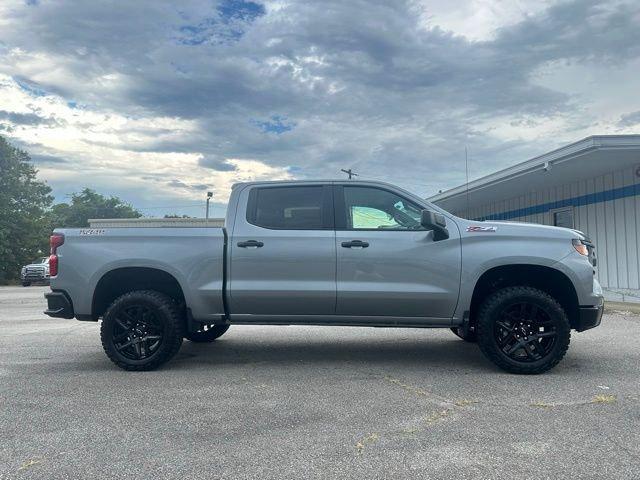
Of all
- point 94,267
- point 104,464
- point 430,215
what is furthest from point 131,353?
point 430,215

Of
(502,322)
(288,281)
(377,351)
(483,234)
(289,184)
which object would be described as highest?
(289,184)

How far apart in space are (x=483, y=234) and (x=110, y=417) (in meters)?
3.76

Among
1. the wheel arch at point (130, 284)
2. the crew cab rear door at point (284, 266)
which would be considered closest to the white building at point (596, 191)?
the crew cab rear door at point (284, 266)

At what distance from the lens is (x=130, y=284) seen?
5.65m

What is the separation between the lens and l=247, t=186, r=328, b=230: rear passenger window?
5.40m

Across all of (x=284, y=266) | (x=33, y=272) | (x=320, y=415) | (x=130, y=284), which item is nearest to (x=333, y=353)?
(x=284, y=266)

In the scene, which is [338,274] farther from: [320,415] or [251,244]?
[320,415]

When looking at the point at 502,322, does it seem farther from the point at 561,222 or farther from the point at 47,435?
the point at 561,222

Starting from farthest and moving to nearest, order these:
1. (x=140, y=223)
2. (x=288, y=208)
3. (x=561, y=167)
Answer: (x=561, y=167)
(x=140, y=223)
(x=288, y=208)

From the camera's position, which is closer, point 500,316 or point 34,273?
point 500,316

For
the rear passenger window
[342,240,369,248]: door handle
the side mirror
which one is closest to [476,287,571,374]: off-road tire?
the side mirror

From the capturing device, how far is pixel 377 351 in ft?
20.5

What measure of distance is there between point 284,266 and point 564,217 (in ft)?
41.5

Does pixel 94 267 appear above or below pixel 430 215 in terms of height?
below
